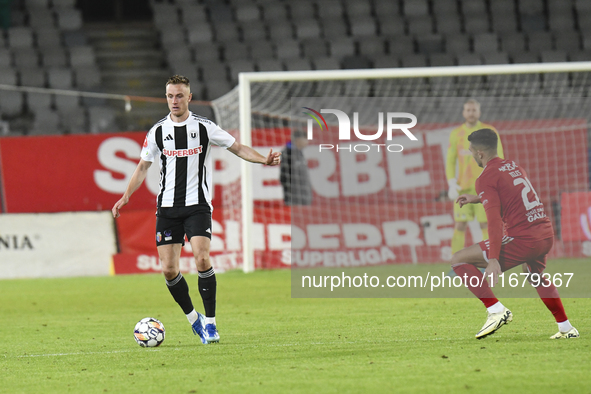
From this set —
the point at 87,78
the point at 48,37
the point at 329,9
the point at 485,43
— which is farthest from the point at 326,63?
the point at 48,37

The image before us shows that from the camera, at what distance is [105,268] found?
11.7 meters

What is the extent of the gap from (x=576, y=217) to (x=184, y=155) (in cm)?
680

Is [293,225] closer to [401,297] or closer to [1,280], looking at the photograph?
[401,297]

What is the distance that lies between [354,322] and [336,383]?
248 cm

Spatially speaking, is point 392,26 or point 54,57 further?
point 392,26

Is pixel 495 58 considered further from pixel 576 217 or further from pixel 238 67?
pixel 576 217

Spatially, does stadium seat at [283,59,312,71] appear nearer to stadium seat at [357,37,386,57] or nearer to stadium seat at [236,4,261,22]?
stadium seat at [357,37,386,57]

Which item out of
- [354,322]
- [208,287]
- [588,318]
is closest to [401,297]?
[354,322]

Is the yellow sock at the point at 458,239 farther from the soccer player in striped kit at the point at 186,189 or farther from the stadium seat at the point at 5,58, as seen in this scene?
the stadium seat at the point at 5,58

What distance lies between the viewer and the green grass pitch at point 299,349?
4.13 m

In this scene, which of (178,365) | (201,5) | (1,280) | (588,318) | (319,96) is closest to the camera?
(178,365)

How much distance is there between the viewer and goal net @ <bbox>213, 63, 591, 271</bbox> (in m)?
11.0

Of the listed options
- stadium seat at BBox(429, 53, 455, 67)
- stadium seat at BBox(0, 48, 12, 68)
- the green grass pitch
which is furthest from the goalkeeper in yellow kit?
stadium seat at BBox(0, 48, 12, 68)

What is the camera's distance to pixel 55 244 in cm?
1160
